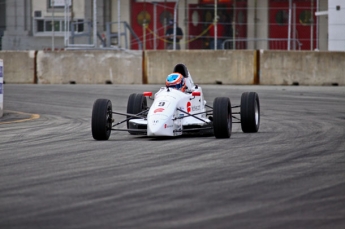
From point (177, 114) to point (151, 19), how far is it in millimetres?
23931

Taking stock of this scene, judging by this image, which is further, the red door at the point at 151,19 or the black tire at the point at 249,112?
the red door at the point at 151,19

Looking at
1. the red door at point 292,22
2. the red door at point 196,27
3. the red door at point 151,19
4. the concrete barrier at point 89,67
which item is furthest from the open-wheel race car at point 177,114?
the red door at point 196,27

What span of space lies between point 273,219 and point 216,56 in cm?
1955

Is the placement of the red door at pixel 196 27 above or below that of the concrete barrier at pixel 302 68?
above

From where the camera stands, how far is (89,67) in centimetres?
2623

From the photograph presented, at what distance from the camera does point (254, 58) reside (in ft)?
81.7

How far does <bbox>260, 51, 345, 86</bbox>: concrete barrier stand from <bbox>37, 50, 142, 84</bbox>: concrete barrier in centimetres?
399

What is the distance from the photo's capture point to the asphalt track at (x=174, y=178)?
607 cm

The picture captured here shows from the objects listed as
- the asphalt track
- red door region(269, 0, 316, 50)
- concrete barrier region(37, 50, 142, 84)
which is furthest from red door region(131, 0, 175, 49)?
the asphalt track

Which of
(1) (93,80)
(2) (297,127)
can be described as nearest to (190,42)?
(1) (93,80)

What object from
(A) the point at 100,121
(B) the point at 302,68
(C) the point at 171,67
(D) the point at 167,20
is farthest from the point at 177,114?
(D) the point at 167,20

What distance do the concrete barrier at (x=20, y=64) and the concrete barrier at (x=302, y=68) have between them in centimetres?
733

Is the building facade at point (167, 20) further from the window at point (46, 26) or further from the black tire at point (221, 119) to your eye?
the black tire at point (221, 119)

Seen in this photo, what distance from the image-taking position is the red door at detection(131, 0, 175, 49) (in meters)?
34.0
